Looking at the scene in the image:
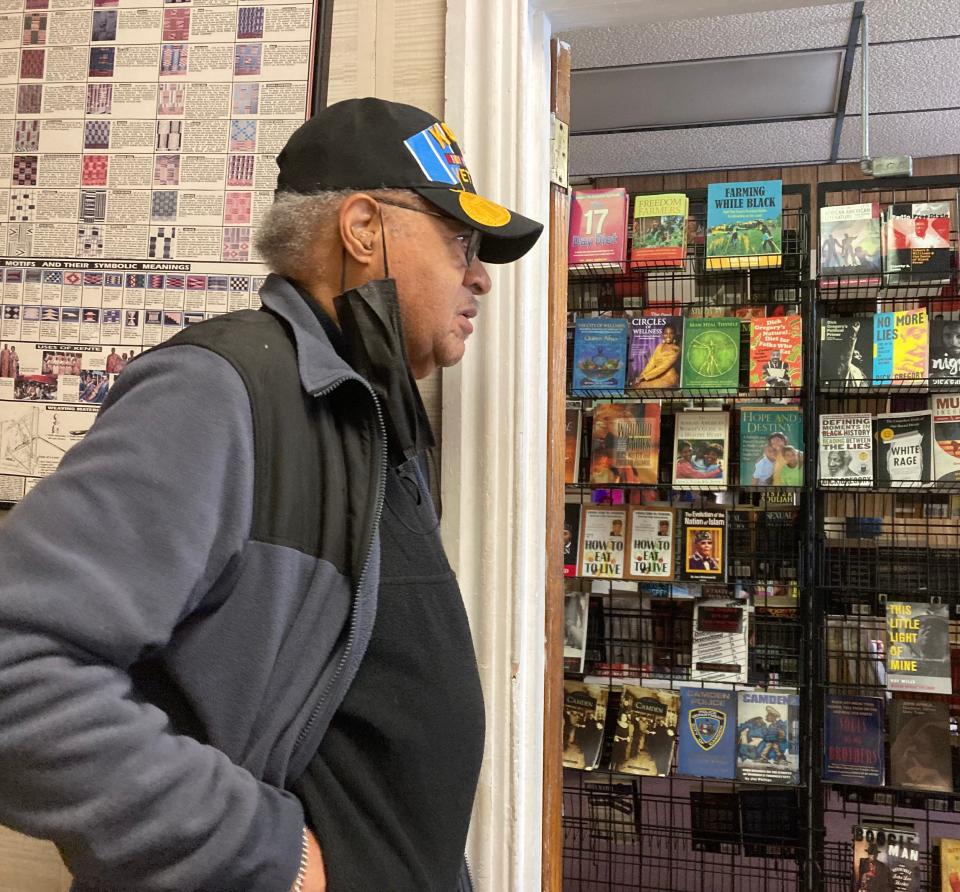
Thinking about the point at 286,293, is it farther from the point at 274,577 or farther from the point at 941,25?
the point at 941,25

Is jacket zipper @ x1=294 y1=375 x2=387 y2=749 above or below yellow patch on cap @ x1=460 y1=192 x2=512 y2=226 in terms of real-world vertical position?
below

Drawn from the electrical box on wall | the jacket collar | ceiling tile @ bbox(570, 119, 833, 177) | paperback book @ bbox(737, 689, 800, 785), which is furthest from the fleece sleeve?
ceiling tile @ bbox(570, 119, 833, 177)

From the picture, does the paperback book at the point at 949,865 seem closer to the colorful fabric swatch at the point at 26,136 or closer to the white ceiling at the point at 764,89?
the white ceiling at the point at 764,89

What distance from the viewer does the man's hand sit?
0.81 meters

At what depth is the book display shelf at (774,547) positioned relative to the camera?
2.95 metres

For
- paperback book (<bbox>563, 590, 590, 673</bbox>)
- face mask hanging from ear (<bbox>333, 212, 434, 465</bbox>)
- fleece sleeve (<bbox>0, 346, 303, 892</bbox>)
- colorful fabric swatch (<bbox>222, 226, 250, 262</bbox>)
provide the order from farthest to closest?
paperback book (<bbox>563, 590, 590, 673</bbox>)
colorful fabric swatch (<bbox>222, 226, 250, 262</bbox>)
face mask hanging from ear (<bbox>333, 212, 434, 465</bbox>)
fleece sleeve (<bbox>0, 346, 303, 892</bbox>)

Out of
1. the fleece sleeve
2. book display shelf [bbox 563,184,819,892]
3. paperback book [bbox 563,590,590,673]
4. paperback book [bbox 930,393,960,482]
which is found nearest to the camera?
the fleece sleeve

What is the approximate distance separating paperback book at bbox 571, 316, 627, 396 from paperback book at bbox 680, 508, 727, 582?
54 centimetres

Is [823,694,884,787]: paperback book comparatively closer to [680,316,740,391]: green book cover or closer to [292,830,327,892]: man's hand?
[680,316,740,391]: green book cover

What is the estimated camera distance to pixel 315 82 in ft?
4.87

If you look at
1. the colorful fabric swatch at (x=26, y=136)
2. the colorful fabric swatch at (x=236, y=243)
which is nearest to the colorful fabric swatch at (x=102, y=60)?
the colorful fabric swatch at (x=26, y=136)

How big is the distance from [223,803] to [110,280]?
3.54ft

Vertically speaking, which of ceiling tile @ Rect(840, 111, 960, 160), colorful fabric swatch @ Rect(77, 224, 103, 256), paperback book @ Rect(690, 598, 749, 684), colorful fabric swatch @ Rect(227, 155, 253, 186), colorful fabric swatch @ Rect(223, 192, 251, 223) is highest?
ceiling tile @ Rect(840, 111, 960, 160)

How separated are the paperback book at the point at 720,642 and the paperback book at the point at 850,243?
1.21m
